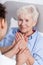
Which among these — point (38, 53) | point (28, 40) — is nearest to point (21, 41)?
point (28, 40)

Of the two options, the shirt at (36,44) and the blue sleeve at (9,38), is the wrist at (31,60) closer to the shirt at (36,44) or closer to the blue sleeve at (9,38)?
the shirt at (36,44)

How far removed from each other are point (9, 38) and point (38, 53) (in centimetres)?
27

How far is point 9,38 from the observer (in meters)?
1.64

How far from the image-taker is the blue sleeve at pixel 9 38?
5.33 feet

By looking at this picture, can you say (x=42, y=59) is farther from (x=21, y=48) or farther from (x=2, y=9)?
(x=2, y=9)

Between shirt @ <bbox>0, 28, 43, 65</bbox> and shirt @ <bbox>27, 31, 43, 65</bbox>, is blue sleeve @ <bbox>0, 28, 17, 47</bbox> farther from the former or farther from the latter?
shirt @ <bbox>27, 31, 43, 65</bbox>

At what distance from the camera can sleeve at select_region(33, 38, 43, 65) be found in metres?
1.51

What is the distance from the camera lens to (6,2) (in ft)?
6.02

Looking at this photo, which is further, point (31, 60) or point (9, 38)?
point (9, 38)

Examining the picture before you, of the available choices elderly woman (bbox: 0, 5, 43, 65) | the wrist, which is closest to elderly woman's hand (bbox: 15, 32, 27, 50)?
elderly woman (bbox: 0, 5, 43, 65)

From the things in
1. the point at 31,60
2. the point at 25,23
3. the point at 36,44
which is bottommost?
the point at 31,60

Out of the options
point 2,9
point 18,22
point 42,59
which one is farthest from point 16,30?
point 2,9

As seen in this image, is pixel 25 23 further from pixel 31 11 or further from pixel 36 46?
pixel 36 46

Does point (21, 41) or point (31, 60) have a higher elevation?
point (21, 41)
